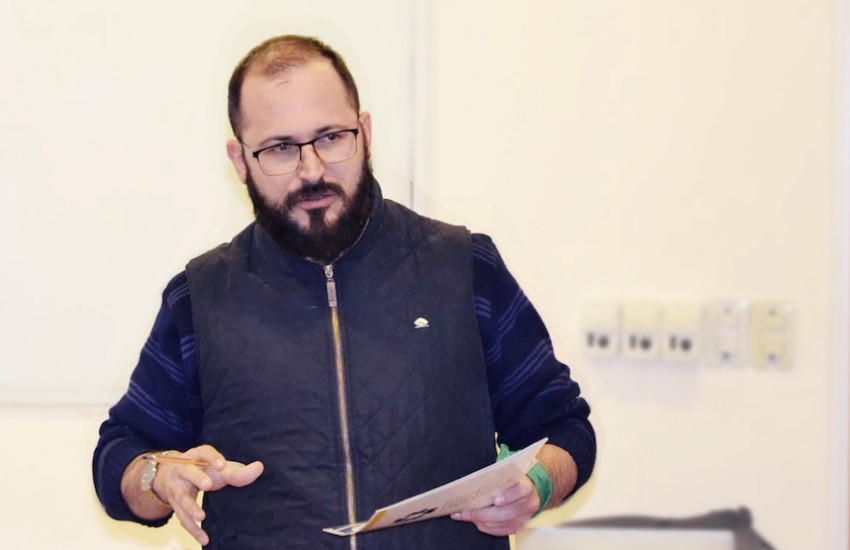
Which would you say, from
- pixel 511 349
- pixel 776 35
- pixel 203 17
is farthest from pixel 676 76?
pixel 203 17

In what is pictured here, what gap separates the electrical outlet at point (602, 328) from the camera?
2439 millimetres

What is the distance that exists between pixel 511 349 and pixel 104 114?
50.8 inches

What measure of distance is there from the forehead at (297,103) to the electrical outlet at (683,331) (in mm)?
1045

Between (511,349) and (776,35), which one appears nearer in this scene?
(511,349)

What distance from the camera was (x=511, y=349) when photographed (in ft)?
5.86

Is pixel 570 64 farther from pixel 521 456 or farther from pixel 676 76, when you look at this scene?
pixel 521 456

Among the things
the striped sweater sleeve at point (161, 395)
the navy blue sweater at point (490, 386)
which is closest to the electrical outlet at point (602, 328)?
the navy blue sweater at point (490, 386)

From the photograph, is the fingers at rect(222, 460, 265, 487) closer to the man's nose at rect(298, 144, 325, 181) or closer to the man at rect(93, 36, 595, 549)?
the man at rect(93, 36, 595, 549)

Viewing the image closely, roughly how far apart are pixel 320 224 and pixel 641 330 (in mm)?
1023

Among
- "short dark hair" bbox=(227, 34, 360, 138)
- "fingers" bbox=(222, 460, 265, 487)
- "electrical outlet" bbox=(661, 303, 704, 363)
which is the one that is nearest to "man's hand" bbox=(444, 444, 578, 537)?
"fingers" bbox=(222, 460, 265, 487)

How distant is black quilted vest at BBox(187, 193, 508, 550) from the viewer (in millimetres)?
1661

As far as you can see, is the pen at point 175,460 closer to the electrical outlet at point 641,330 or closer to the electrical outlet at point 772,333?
the electrical outlet at point 641,330

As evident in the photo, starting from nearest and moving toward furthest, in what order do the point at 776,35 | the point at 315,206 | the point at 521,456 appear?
the point at 521,456
the point at 315,206
the point at 776,35

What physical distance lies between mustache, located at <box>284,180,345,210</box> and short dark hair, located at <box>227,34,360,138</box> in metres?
0.17
